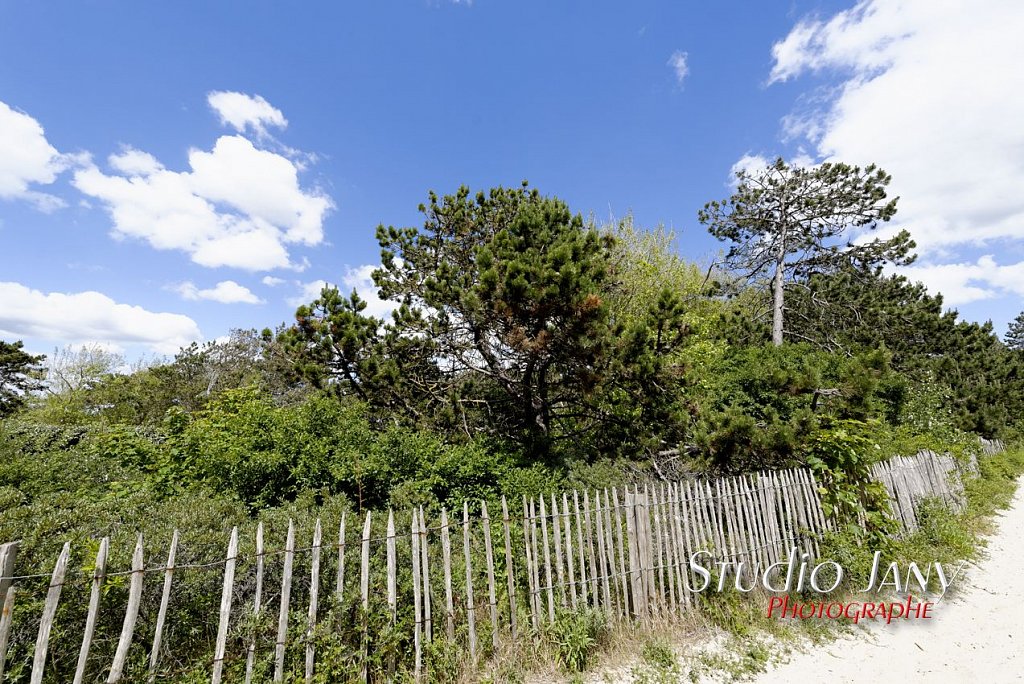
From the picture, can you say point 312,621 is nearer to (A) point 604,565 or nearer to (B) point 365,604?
(B) point 365,604

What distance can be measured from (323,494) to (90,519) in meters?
2.52

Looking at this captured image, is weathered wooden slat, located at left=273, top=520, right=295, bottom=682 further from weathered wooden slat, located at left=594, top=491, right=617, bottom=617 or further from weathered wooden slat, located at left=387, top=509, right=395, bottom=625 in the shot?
weathered wooden slat, located at left=594, top=491, right=617, bottom=617

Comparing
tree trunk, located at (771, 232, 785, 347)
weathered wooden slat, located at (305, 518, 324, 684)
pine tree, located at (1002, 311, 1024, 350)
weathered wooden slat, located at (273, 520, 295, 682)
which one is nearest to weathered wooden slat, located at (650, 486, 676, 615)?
weathered wooden slat, located at (305, 518, 324, 684)

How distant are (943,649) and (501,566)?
437 cm

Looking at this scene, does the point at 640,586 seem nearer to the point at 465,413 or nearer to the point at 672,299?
the point at 672,299

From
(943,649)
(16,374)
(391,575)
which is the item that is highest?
(16,374)

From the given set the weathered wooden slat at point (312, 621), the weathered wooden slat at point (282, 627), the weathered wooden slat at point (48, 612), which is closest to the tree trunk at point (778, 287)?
the weathered wooden slat at point (312, 621)

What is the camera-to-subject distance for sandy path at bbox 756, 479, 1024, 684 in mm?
3695

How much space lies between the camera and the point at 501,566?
4359 millimetres

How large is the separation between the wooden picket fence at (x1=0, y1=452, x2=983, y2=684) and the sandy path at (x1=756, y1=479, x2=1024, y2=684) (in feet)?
3.37

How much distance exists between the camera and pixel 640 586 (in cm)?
434

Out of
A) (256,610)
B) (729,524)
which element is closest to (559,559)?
(729,524)

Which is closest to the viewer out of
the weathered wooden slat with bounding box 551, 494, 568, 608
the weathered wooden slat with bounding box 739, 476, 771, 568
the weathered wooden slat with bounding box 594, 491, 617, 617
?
the weathered wooden slat with bounding box 551, 494, 568, 608

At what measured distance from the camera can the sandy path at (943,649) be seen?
3.70 meters
